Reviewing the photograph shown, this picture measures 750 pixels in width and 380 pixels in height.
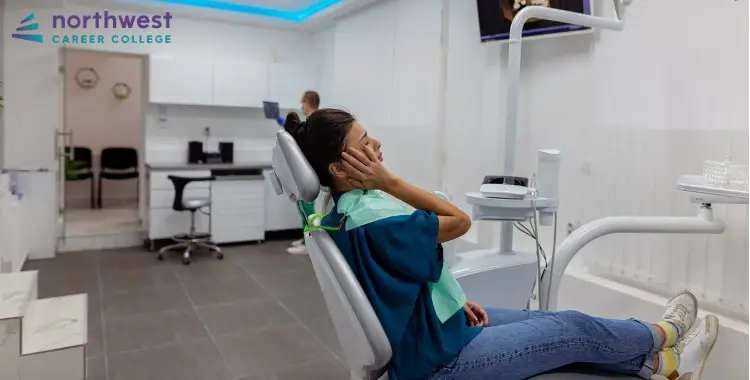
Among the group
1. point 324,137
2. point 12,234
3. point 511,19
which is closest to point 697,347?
point 324,137

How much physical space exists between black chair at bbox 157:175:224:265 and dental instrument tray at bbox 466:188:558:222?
11.9ft

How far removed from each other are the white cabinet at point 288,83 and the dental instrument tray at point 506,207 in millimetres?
4467

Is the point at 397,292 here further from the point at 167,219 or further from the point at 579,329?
the point at 167,219

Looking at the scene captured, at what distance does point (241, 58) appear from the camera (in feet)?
20.8

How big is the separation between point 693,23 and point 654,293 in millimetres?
1427

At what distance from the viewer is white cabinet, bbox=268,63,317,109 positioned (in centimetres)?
634

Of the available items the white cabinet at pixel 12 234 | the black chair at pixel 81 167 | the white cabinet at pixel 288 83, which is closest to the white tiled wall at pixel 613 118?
the white cabinet at pixel 288 83

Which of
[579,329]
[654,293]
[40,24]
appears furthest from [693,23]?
[40,24]

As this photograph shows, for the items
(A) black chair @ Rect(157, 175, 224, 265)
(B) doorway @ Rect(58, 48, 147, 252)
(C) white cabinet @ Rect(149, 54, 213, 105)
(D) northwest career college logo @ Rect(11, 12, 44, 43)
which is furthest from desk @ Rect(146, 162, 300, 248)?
(B) doorway @ Rect(58, 48, 147, 252)

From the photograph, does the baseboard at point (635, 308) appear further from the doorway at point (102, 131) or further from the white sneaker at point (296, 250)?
the doorway at point (102, 131)

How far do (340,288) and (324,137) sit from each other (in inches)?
16.8

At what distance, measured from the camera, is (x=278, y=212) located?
6.42 m

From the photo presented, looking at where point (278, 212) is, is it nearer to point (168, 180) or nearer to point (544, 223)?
point (168, 180)

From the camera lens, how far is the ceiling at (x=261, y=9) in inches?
218
